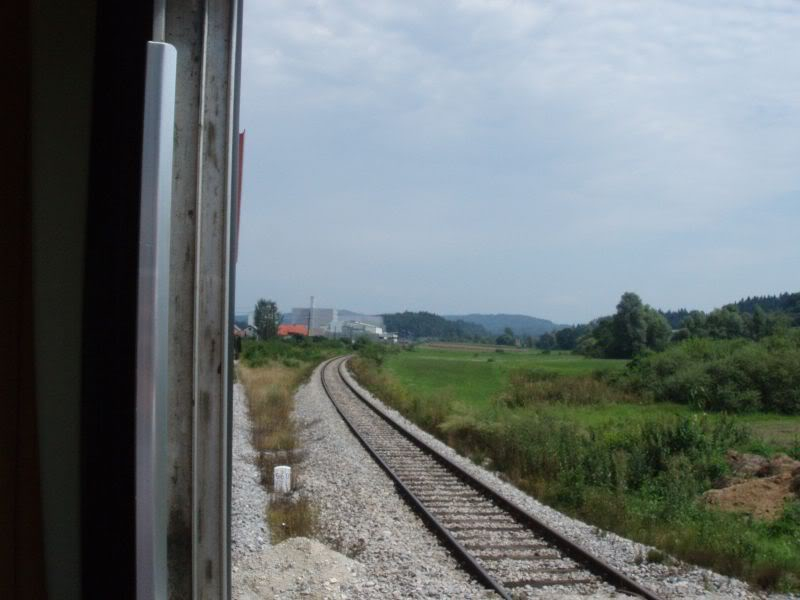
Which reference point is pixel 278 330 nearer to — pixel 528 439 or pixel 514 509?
pixel 528 439

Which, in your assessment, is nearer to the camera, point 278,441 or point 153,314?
point 153,314

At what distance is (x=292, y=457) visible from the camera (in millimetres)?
14625

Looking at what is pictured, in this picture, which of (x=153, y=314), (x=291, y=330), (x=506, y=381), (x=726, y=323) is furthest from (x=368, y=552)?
(x=291, y=330)

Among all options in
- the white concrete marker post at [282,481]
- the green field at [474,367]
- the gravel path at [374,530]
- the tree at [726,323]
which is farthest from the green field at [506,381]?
the white concrete marker post at [282,481]

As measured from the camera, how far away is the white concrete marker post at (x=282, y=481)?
11547 millimetres

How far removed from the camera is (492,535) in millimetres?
9312

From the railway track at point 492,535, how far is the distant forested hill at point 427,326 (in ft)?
156

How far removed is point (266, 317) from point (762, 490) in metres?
31.1

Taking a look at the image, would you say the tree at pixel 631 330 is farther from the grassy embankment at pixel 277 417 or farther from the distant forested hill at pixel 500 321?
the distant forested hill at pixel 500 321

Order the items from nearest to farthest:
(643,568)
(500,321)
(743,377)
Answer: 1. (643,568)
2. (743,377)
3. (500,321)

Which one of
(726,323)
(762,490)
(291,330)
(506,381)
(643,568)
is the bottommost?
(643,568)

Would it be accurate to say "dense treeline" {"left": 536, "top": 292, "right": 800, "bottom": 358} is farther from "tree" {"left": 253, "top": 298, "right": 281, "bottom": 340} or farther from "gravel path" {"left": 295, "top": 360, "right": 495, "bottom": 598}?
"tree" {"left": 253, "top": 298, "right": 281, "bottom": 340}

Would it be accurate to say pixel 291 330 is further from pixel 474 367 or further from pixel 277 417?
pixel 277 417

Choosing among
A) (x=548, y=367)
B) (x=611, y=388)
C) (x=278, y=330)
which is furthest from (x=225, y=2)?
(x=278, y=330)
